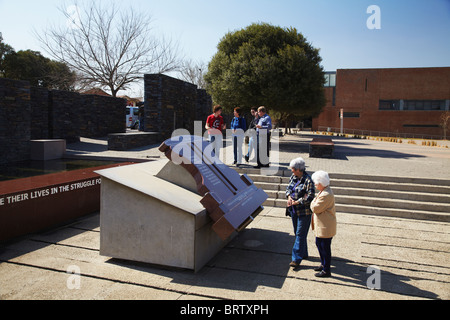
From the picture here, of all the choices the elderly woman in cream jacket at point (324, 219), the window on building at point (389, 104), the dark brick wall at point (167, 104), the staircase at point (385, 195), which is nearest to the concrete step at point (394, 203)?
the staircase at point (385, 195)

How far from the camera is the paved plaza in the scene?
12.5 ft

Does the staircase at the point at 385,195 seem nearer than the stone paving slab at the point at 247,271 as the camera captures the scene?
No

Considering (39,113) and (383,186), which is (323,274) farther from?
(39,113)

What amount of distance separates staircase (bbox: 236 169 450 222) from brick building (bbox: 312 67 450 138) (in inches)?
1472

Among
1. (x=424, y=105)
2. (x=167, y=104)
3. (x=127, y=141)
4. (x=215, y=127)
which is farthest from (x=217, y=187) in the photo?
(x=424, y=105)

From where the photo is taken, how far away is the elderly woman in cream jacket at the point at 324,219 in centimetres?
420

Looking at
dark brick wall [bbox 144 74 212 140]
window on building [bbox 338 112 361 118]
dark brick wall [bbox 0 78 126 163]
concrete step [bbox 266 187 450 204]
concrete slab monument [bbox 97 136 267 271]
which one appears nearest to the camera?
concrete slab monument [bbox 97 136 267 271]

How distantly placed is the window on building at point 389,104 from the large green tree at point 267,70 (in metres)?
28.0

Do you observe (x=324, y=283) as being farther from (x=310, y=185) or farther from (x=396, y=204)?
(x=396, y=204)

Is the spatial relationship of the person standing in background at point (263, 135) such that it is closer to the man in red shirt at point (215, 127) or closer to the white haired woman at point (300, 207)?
the man in red shirt at point (215, 127)

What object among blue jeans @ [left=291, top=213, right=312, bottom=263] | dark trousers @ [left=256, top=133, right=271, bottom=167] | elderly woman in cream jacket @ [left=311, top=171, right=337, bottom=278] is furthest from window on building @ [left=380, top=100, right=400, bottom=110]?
elderly woman in cream jacket @ [left=311, top=171, right=337, bottom=278]

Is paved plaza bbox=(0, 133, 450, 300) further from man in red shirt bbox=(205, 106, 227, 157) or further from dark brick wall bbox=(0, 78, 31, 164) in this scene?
dark brick wall bbox=(0, 78, 31, 164)

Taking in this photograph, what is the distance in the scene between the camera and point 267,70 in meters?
16.5

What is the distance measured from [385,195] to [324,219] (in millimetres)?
4411
